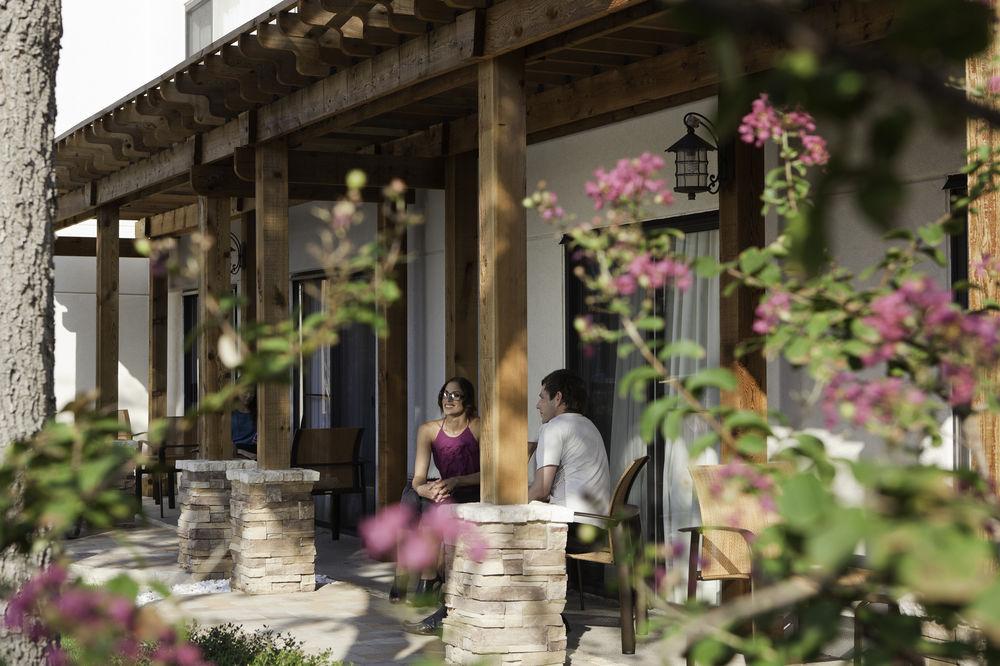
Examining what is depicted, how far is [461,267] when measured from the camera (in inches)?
351

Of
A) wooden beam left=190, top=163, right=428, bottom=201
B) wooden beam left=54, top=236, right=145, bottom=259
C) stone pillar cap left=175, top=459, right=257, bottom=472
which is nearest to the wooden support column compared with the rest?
stone pillar cap left=175, top=459, right=257, bottom=472

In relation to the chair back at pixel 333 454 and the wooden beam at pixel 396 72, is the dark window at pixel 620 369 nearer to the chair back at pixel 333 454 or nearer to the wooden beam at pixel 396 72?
the wooden beam at pixel 396 72

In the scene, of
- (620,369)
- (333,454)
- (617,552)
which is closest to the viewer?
(617,552)

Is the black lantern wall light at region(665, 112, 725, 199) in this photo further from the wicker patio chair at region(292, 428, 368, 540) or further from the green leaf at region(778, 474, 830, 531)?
the green leaf at region(778, 474, 830, 531)

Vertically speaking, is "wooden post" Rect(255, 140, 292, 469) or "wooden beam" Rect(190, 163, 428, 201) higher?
"wooden beam" Rect(190, 163, 428, 201)

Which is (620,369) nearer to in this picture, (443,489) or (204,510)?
(443,489)

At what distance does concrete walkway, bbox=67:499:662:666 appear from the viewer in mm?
6453

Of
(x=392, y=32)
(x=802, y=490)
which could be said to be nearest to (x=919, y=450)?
(x=802, y=490)

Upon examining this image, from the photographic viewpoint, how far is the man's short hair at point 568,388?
22.8 feet

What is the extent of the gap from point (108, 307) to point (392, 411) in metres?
3.27

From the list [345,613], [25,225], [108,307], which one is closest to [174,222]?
[108,307]

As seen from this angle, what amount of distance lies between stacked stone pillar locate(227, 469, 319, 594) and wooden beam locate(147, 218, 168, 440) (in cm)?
700

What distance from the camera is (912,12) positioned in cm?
105

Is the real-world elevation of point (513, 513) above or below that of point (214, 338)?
below
